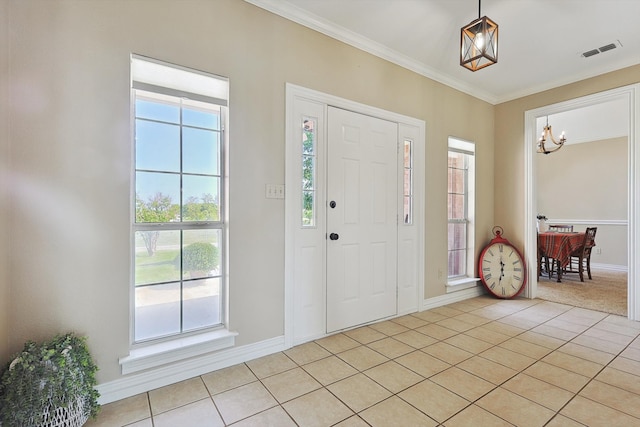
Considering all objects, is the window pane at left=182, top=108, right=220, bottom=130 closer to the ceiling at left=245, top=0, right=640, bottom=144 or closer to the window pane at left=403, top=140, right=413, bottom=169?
the ceiling at left=245, top=0, right=640, bottom=144

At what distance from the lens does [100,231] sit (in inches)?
72.9

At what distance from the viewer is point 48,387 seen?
4.66 feet

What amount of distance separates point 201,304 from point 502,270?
404 cm

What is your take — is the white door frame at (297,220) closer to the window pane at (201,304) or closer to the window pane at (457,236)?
the window pane at (201,304)

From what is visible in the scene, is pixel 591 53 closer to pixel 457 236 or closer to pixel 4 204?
pixel 457 236

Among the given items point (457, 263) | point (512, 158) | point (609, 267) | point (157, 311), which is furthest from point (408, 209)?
point (609, 267)

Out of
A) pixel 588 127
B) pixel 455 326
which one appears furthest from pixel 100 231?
pixel 588 127

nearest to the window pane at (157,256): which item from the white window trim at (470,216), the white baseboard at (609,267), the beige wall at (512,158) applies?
the white window trim at (470,216)

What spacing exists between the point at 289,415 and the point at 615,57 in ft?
16.1

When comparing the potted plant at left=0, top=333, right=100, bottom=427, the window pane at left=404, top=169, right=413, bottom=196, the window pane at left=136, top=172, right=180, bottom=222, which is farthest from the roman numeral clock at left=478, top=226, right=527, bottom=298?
the potted plant at left=0, top=333, right=100, bottom=427

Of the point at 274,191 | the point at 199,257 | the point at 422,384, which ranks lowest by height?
the point at 422,384

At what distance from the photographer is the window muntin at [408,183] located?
351cm

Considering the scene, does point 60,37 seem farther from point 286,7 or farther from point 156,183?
point 286,7

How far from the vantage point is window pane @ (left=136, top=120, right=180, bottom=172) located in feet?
6.78
